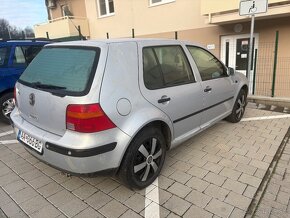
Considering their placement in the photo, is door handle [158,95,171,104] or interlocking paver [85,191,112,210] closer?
interlocking paver [85,191,112,210]

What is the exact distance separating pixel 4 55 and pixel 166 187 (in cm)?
421

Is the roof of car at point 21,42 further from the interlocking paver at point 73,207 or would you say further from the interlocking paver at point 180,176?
the interlocking paver at point 180,176

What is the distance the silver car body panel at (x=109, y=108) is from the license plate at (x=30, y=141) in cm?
6

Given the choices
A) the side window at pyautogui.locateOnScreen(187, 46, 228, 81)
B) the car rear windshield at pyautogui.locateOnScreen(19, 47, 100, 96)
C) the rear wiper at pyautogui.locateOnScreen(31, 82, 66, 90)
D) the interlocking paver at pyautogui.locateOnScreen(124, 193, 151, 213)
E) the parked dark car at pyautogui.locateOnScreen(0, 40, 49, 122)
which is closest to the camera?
the car rear windshield at pyautogui.locateOnScreen(19, 47, 100, 96)

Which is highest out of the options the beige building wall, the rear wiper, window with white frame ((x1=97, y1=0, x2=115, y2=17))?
the beige building wall

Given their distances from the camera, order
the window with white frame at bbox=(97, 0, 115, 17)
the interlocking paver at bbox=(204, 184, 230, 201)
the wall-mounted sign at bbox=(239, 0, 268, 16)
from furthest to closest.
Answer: the window with white frame at bbox=(97, 0, 115, 17)
the wall-mounted sign at bbox=(239, 0, 268, 16)
the interlocking paver at bbox=(204, 184, 230, 201)

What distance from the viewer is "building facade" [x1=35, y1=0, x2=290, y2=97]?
7656 mm

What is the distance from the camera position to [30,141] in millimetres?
2719

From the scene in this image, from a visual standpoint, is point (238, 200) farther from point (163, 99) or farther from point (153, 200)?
point (163, 99)

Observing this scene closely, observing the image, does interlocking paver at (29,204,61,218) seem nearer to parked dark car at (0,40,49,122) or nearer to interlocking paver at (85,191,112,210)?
interlocking paver at (85,191,112,210)

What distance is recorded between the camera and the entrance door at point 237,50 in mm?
8535

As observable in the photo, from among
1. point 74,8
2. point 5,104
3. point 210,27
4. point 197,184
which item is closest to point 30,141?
point 197,184

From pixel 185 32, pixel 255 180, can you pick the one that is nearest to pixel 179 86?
pixel 255 180

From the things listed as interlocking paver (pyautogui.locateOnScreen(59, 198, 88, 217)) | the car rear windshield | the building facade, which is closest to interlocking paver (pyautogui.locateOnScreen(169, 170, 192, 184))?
interlocking paver (pyautogui.locateOnScreen(59, 198, 88, 217))
